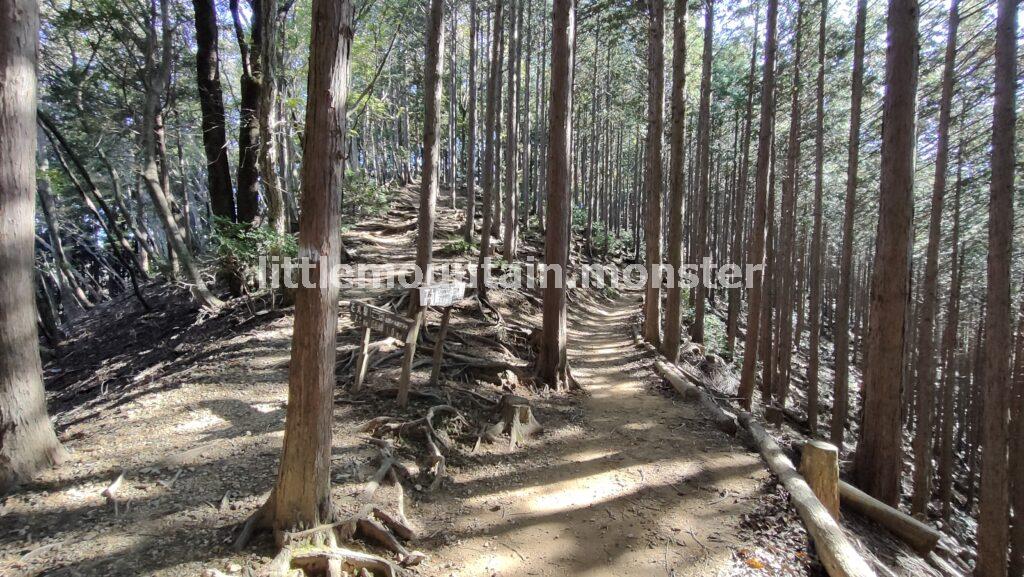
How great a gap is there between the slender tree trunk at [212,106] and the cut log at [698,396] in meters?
9.44

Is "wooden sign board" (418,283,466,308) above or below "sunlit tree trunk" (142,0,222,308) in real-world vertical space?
below

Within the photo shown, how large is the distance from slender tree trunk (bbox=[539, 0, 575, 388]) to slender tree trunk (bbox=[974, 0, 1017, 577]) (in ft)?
22.0

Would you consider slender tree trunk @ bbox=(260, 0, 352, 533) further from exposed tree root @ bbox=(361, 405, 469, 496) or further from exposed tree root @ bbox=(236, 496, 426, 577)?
exposed tree root @ bbox=(361, 405, 469, 496)

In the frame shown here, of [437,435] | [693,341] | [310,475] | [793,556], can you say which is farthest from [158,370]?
[693,341]

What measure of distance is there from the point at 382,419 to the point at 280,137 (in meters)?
10.2

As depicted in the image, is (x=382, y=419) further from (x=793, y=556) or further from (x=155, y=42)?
(x=155, y=42)

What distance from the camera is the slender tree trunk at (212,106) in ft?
33.0

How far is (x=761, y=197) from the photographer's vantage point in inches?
389

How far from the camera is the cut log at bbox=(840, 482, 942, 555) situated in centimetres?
468

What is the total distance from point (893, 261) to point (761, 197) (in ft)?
15.2

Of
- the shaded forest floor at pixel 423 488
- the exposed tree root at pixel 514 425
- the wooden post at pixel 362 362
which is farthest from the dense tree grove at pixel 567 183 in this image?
the wooden post at pixel 362 362

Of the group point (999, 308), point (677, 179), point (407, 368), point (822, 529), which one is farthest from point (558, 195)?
point (999, 308)

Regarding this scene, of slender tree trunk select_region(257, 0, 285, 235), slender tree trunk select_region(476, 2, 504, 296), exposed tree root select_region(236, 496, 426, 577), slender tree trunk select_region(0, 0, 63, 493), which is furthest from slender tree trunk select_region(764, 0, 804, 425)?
slender tree trunk select_region(0, 0, 63, 493)

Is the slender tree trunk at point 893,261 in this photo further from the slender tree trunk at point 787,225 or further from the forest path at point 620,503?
the slender tree trunk at point 787,225
